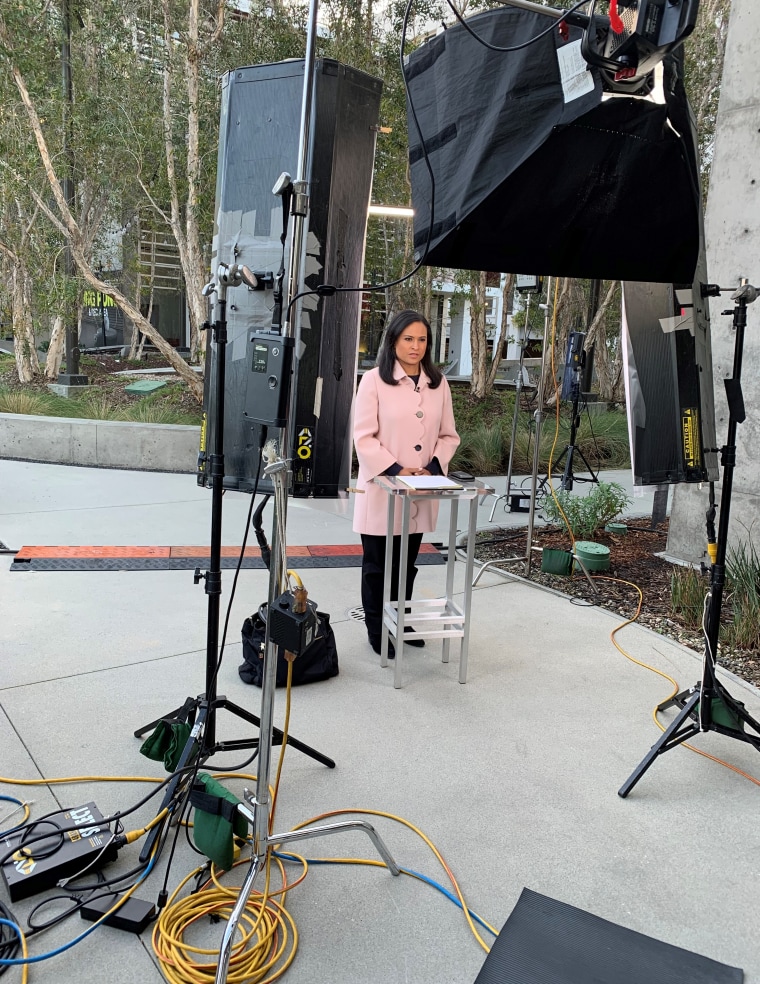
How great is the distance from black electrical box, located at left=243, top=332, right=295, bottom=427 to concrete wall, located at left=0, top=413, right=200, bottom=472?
6.75 metres

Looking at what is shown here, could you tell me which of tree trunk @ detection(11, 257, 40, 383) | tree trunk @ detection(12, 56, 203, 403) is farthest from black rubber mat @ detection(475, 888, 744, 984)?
tree trunk @ detection(11, 257, 40, 383)

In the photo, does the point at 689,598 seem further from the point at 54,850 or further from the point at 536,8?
the point at 54,850

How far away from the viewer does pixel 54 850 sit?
2324 mm

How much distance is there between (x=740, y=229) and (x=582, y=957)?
4.68 meters

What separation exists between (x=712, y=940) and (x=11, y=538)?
5.29 metres

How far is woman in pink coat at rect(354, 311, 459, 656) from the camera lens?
3852mm

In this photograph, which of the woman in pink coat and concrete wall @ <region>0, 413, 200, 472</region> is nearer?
the woman in pink coat

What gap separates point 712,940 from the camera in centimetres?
219

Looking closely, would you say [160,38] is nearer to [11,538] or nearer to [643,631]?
[11,538]

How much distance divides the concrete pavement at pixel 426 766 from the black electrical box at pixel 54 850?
56mm

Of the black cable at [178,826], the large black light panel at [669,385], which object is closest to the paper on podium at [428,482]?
the large black light panel at [669,385]

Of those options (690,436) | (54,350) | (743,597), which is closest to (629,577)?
(743,597)

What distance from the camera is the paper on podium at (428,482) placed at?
11.4ft

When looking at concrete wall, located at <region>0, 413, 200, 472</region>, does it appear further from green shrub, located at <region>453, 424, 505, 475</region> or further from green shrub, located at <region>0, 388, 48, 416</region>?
green shrub, located at <region>453, 424, 505, 475</region>
